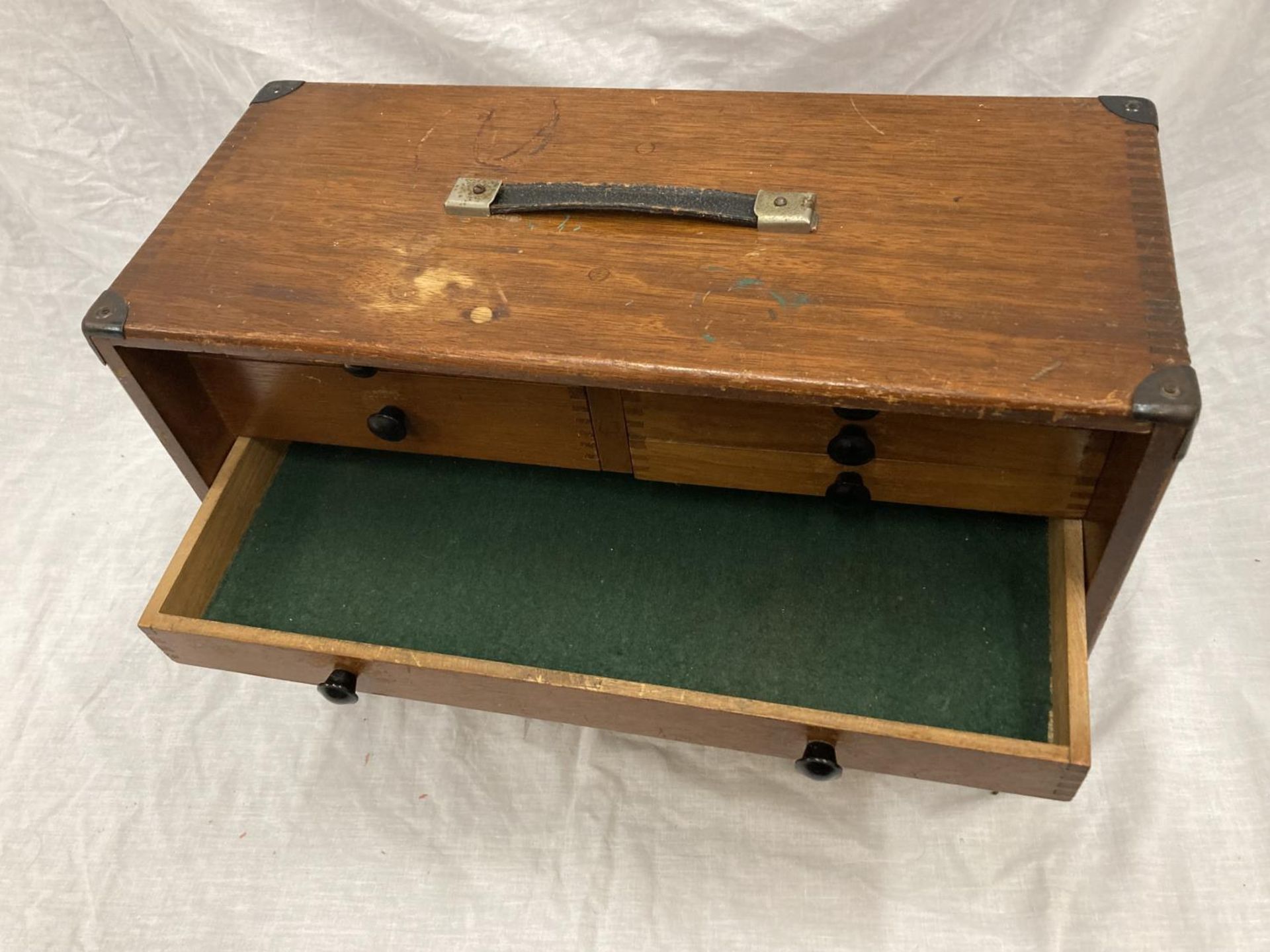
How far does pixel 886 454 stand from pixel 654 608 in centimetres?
31

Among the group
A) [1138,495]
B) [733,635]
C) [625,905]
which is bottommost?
[625,905]

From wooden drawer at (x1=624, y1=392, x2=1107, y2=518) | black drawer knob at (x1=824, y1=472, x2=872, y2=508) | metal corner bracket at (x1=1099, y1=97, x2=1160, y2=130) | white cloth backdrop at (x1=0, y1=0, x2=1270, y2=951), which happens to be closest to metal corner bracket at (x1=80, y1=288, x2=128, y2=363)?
wooden drawer at (x1=624, y1=392, x2=1107, y2=518)

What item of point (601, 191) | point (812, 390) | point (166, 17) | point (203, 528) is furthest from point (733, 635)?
point (166, 17)

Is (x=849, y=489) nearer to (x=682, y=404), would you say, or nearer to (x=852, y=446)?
(x=852, y=446)

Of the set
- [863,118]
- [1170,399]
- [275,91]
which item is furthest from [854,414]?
[275,91]

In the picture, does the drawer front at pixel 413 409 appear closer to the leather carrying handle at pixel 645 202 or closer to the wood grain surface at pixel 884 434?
the wood grain surface at pixel 884 434

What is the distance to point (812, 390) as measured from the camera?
0.98 meters

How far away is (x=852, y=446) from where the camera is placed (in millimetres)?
1094

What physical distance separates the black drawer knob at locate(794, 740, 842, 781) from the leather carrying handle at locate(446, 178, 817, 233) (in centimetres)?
52

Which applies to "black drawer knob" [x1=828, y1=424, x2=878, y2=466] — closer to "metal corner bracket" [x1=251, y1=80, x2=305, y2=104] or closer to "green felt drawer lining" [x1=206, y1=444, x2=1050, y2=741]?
"green felt drawer lining" [x1=206, y1=444, x2=1050, y2=741]

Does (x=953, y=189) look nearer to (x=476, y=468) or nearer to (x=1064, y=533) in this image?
(x=1064, y=533)

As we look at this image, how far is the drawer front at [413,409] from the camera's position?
1.17 metres

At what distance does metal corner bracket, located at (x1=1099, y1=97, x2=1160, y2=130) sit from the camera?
121 cm

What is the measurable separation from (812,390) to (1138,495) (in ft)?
1.01
